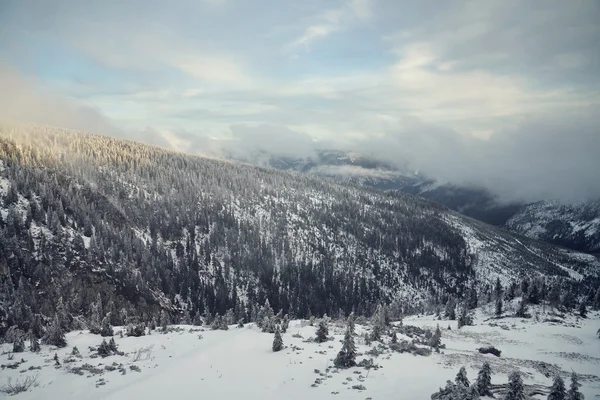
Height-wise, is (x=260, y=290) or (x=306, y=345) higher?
(x=306, y=345)

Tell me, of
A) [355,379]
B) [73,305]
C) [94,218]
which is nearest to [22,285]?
[73,305]

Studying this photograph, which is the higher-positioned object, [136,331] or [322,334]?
[322,334]

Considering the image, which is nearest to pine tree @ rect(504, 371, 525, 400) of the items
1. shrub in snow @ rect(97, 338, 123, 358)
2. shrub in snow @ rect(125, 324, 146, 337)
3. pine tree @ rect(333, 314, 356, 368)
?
pine tree @ rect(333, 314, 356, 368)

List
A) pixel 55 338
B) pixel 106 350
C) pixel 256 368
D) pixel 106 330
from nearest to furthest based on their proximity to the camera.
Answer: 1. pixel 256 368
2. pixel 106 350
3. pixel 55 338
4. pixel 106 330

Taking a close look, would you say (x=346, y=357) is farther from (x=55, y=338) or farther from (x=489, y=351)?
(x=55, y=338)

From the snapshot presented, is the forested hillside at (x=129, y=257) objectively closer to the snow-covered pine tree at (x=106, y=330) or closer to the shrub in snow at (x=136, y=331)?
the snow-covered pine tree at (x=106, y=330)

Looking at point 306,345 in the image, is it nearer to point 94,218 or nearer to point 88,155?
point 94,218

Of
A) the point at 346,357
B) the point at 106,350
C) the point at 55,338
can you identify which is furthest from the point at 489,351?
the point at 55,338

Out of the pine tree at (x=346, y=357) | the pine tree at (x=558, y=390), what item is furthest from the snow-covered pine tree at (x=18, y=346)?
the pine tree at (x=558, y=390)

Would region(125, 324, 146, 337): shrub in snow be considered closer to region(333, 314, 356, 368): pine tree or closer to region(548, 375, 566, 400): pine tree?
region(333, 314, 356, 368): pine tree
